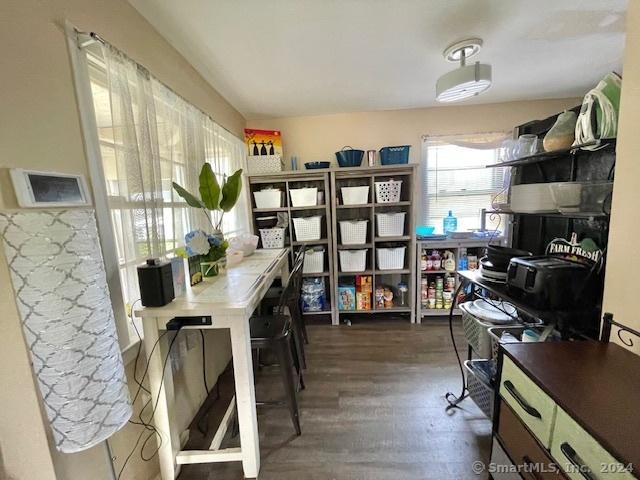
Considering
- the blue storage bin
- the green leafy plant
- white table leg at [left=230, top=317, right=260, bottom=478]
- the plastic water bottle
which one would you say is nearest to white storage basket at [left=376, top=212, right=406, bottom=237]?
the blue storage bin

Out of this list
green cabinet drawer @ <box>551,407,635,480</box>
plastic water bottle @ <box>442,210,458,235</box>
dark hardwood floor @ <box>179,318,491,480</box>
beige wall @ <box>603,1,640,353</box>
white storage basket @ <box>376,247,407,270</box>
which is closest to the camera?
green cabinet drawer @ <box>551,407,635,480</box>

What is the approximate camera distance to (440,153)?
2.95 meters

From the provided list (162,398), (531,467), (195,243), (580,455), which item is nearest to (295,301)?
(195,243)

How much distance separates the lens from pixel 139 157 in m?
1.21

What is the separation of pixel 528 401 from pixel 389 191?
80.3 inches

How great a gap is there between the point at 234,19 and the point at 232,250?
1403 millimetres

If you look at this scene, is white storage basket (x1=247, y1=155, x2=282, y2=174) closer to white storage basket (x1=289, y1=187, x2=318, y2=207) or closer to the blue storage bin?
white storage basket (x1=289, y1=187, x2=318, y2=207)

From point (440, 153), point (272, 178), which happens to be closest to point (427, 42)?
point (440, 153)

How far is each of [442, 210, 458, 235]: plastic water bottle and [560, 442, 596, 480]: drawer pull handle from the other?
2424 mm

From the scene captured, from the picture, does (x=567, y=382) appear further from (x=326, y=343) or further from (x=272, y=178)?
(x=272, y=178)

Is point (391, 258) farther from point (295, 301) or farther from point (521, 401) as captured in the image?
point (521, 401)

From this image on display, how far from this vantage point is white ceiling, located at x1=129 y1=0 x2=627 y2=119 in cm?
135

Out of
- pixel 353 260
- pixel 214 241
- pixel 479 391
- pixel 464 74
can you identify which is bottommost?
pixel 479 391

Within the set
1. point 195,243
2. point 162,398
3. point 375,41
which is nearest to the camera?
point 162,398
